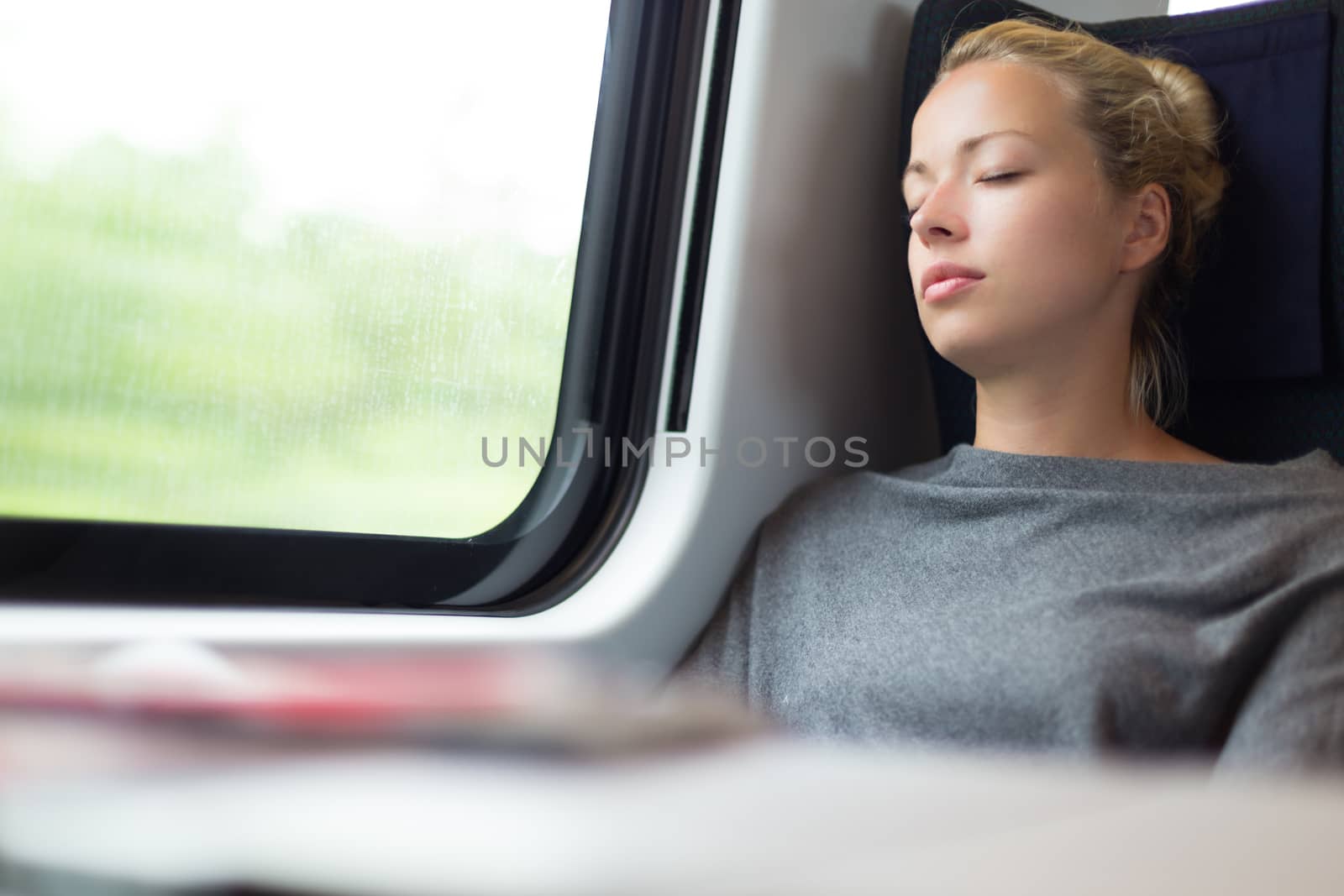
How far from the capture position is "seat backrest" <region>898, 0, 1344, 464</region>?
48.0 inches

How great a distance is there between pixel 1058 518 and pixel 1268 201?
487 mm

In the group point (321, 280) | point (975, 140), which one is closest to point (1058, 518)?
point (975, 140)

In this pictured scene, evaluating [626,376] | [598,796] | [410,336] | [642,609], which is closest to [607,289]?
[626,376]

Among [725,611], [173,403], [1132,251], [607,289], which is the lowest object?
[725,611]

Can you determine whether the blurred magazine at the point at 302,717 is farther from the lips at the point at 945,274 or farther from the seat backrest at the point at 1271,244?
the seat backrest at the point at 1271,244

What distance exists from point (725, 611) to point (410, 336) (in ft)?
1.65

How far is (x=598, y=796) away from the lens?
1.13 ft

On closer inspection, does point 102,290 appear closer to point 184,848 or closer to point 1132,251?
point 184,848

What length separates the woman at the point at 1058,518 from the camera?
950 mm

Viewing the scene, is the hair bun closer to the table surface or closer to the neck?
the neck

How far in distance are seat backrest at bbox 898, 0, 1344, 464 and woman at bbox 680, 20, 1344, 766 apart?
4cm

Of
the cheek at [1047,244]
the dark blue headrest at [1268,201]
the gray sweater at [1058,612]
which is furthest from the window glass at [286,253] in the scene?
the dark blue headrest at [1268,201]

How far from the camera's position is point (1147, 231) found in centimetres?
127

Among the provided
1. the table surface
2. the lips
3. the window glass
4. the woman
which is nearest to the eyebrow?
the woman
